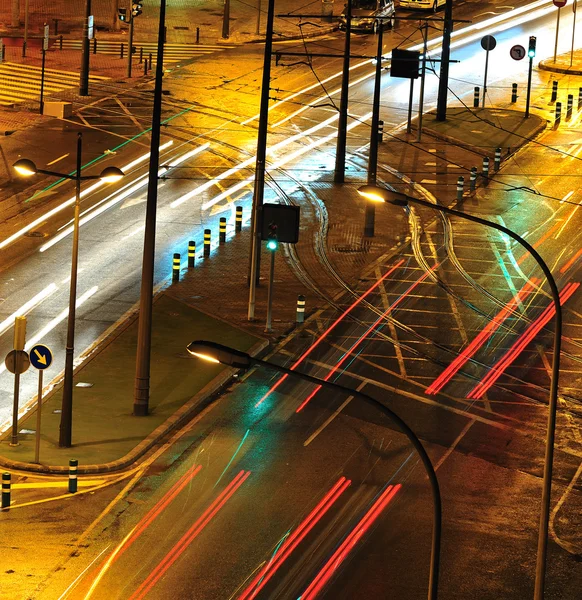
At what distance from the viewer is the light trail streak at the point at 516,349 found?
32719 millimetres

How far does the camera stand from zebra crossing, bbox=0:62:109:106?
190ft

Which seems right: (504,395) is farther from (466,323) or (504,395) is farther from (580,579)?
(580,579)

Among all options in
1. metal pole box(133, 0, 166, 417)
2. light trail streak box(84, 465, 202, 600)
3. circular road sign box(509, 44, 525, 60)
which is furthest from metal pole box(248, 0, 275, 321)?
circular road sign box(509, 44, 525, 60)

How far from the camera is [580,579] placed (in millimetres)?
23438

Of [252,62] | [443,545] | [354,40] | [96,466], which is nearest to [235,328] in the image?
[96,466]

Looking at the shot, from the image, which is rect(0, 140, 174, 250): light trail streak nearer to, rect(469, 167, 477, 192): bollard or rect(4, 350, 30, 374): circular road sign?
rect(469, 167, 477, 192): bollard

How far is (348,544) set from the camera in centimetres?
2427

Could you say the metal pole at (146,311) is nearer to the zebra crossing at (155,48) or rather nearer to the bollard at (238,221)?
the bollard at (238,221)

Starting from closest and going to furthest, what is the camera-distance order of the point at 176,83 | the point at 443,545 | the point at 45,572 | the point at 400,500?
the point at 45,572 → the point at 443,545 → the point at 400,500 → the point at 176,83

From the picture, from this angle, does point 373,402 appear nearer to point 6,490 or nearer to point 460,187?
point 6,490

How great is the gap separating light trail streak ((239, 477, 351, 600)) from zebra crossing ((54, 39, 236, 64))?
4132 cm

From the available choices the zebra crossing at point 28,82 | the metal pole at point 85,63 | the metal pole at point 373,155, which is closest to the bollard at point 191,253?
the metal pole at point 373,155

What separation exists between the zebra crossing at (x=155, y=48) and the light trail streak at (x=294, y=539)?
41.3 metres

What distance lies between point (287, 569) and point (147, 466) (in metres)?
5.27
